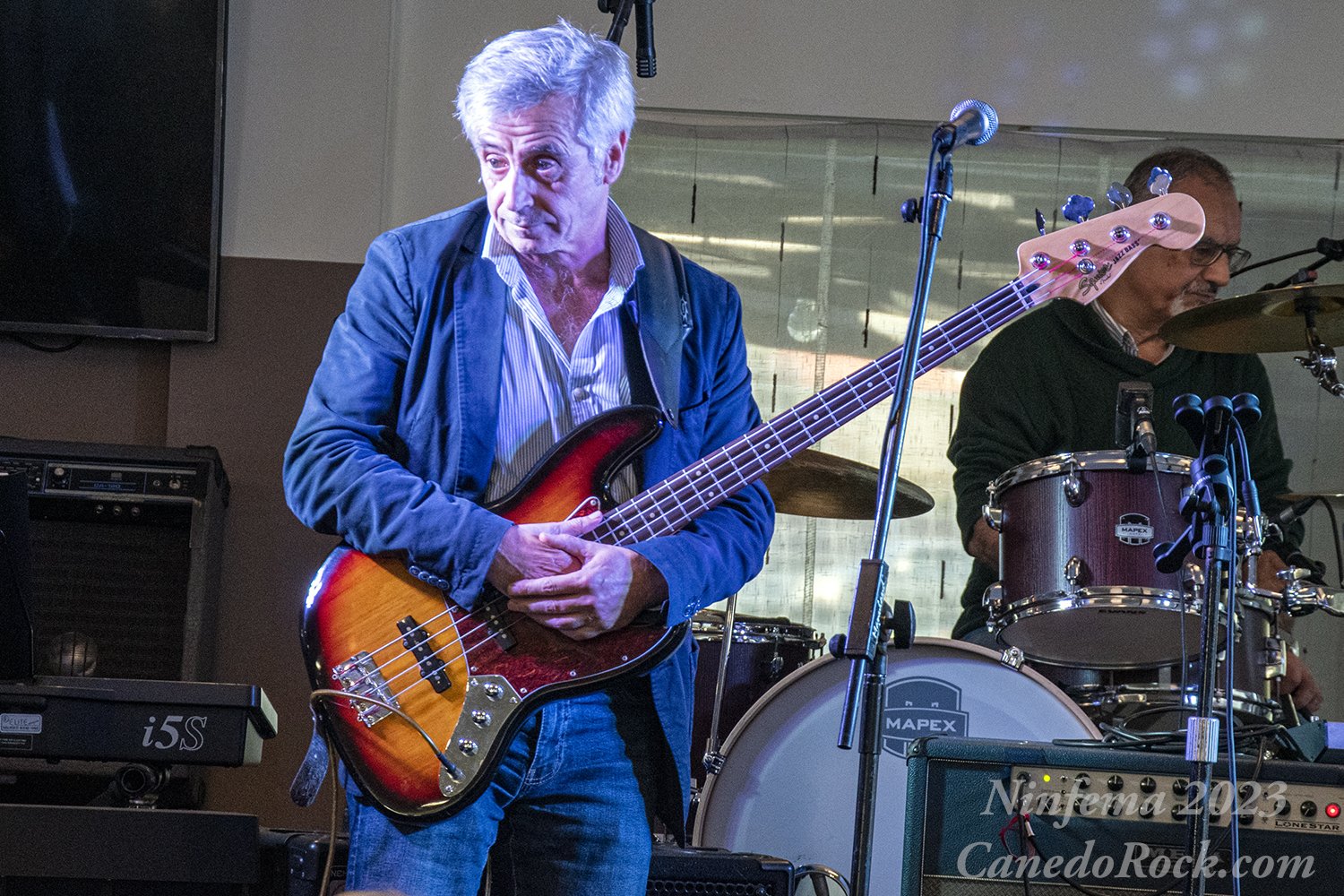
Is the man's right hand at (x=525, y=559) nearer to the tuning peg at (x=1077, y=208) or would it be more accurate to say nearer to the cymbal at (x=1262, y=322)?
the tuning peg at (x=1077, y=208)

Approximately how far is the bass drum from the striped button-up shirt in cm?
144

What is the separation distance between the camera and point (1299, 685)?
354cm

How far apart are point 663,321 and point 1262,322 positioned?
1962 millimetres

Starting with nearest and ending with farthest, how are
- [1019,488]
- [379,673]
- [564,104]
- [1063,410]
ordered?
[379,673] → [564,104] → [1019,488] → [1063,410]

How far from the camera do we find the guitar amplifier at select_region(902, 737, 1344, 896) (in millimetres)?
2773

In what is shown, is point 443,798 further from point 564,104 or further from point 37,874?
point 564,104

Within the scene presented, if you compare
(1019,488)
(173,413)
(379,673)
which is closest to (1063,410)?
(1019,488)

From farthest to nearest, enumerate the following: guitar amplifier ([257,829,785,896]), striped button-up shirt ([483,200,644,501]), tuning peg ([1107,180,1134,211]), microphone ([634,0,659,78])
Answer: microphone ([634,0,659,78])
tuning peg ([1107,180,1134,211])
guitar amplifier ([257,829,785,896])
striped button-up shirt ([483,200,644,501])

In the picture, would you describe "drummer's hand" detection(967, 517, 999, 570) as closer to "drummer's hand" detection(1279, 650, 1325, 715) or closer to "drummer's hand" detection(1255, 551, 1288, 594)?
"drummer's hand" detection(1255, 551, 1288, 594)

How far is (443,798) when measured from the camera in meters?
1.97

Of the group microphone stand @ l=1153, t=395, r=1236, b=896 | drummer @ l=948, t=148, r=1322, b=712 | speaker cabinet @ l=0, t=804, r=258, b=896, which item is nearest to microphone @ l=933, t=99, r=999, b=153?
microphone stand @ l=1153, t=395, r=1236, b=896

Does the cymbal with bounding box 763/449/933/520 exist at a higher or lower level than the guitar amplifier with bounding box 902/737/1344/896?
higher

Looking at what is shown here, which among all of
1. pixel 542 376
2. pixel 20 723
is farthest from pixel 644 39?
pixel 20 723

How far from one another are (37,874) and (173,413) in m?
2.86
